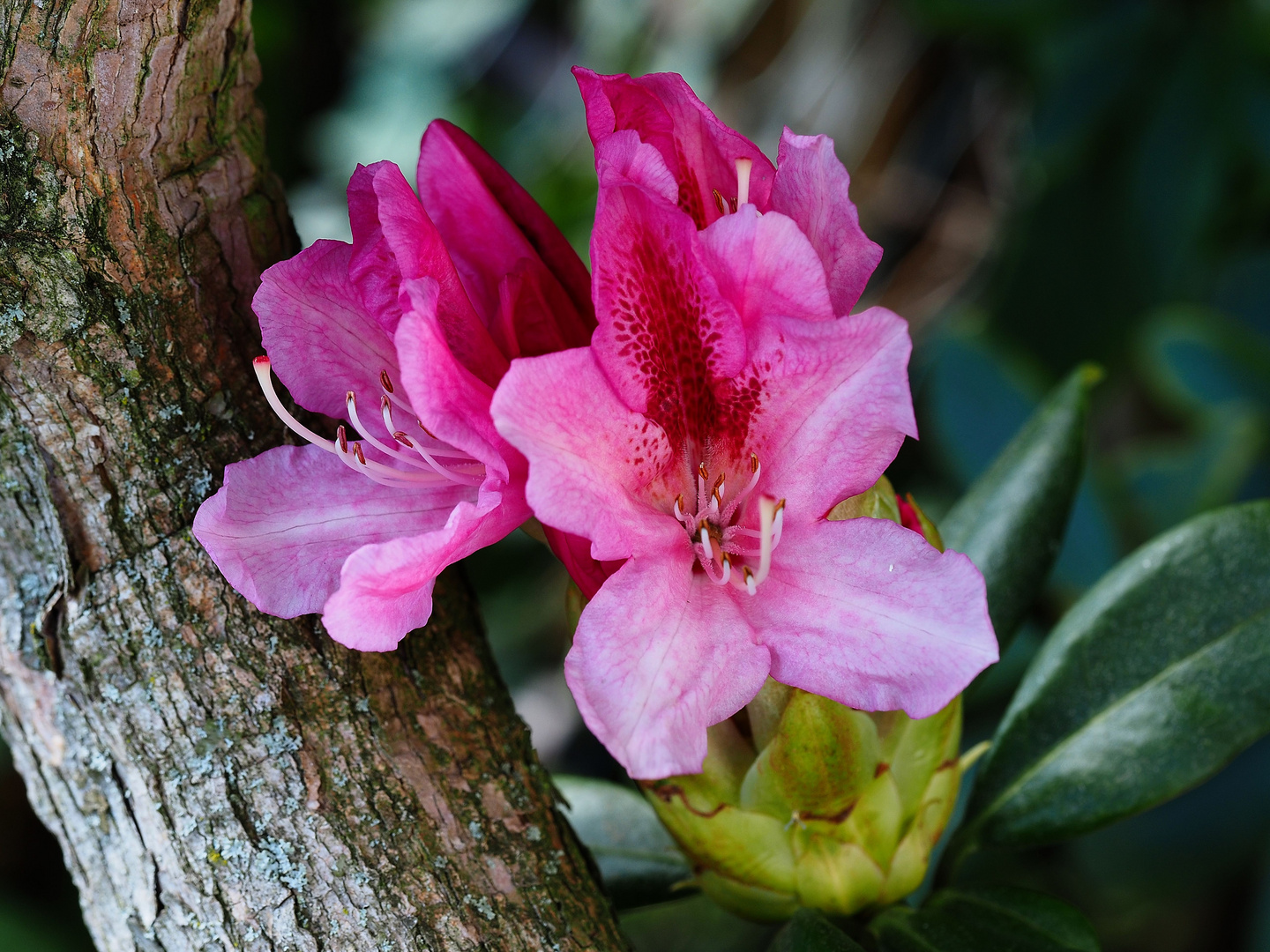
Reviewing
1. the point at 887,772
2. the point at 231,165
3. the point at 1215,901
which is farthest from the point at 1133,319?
the point at 231,165

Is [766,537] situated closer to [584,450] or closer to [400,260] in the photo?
[584,450]

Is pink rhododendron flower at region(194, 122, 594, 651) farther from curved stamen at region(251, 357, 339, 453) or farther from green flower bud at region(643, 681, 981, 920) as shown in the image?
green flower bud at region(643, 681, 981, 920)

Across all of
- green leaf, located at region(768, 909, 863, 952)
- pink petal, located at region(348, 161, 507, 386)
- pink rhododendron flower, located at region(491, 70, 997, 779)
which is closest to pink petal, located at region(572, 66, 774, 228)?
pink rhododendron flower, located at region(491, 70, 997, 779)

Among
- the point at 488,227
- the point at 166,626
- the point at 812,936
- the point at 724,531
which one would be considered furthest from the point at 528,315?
the point at 812,936

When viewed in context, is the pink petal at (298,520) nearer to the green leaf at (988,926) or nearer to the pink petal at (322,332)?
the pink petal at (322,332)

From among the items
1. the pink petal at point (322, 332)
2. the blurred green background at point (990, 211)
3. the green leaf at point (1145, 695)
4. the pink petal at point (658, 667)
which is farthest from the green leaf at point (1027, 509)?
the pink petal at point (322, 332)

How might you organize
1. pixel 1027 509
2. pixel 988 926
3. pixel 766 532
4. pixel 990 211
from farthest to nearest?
pixel 990 211, pixel 1027 509, pixel 988 926, pixel 766 532
